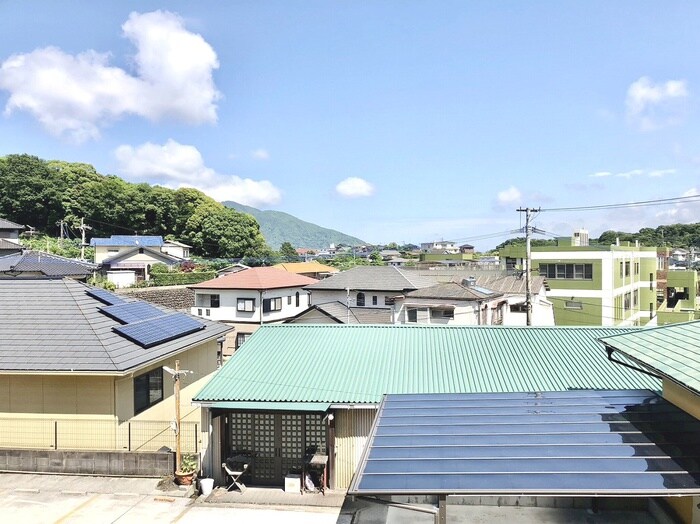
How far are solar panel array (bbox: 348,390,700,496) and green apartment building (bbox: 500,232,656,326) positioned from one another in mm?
31234

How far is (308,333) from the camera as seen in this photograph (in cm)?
1574

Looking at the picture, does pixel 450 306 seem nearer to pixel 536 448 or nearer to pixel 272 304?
pixel 272 304

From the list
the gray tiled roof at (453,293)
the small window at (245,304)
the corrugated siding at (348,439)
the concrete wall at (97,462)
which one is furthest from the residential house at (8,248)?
the corrugated siding at (348,439)

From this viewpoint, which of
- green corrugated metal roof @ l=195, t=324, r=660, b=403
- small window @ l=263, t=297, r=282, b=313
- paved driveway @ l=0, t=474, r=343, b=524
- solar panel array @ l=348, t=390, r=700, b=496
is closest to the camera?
solar panel array @ l=348, t=390, r=700, b=496

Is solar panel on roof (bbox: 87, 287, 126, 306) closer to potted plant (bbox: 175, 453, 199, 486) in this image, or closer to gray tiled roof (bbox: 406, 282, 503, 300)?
potted plant (bbox: 175, 453, 199, 486)

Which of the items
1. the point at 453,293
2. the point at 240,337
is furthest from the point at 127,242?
the point at 453,293

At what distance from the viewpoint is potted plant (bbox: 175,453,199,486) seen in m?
12.3

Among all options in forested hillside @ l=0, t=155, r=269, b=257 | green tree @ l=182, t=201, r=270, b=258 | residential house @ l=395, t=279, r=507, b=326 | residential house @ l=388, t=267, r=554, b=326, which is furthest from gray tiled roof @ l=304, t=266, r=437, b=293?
forested hillside @ l=0, t=155, r=269, b=257

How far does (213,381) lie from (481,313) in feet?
62.9

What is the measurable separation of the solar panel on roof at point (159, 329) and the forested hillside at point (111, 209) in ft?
182

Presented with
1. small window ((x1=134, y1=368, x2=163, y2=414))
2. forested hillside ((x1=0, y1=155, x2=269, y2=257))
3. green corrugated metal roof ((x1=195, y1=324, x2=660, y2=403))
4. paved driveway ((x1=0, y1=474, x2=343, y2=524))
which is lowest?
paved driveway ((x1=0, y1=474, x2=343, y2=524))

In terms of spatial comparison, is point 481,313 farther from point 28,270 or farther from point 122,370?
point 28,270

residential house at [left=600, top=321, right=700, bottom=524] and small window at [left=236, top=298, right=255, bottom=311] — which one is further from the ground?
residential house at [left=600, top=321, right=700, bottom=524]

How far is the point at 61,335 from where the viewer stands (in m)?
14.5
